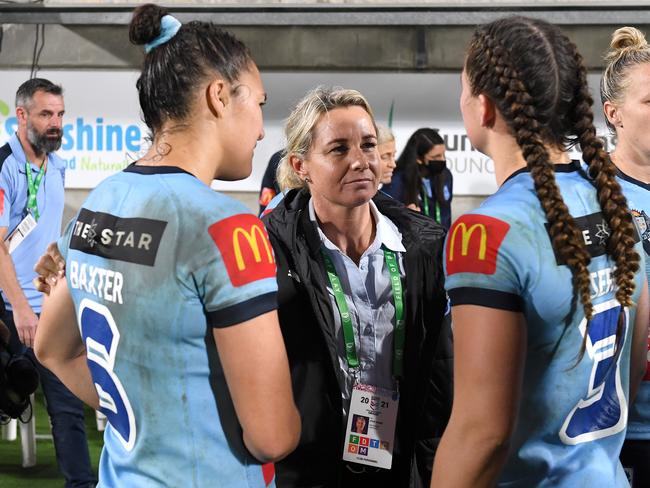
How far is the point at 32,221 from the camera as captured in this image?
4.81 meters

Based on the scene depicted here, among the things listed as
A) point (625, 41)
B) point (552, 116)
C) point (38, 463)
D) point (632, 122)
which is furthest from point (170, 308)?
point (38, 463)

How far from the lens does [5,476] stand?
4.93 metres

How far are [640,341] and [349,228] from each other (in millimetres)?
938

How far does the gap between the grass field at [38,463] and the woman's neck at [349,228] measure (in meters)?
2.96

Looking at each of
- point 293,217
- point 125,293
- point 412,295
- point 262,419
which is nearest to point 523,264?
point 262,419

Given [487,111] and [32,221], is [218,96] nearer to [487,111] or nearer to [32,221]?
[487,111]

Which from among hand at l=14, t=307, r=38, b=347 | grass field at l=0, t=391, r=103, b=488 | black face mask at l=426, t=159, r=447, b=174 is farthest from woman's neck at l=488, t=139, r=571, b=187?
black face mask at l=426, t=159, r=447, b=174

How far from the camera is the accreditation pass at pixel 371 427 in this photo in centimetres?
225

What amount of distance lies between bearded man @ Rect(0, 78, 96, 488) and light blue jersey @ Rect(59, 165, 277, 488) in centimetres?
293

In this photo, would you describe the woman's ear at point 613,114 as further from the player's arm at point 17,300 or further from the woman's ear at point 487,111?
the player's arm at point 17,300

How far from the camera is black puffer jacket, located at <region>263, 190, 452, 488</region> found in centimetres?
226

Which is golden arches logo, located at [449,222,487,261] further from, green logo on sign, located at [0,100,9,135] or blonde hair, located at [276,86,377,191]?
green logo on sign, located at [0,100,9,135]

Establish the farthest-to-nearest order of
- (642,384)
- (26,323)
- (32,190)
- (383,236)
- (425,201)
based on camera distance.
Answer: (425,201) → (32,190) → (26,323) → (383,236) → (642,384)

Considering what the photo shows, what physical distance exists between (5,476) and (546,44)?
4.27 m
